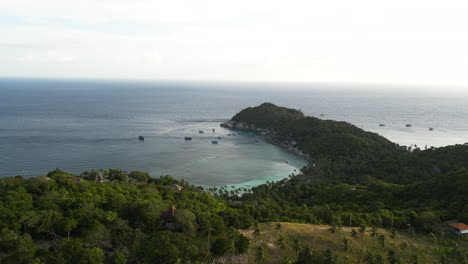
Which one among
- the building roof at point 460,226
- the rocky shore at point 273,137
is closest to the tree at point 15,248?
the building roof at point 460,226

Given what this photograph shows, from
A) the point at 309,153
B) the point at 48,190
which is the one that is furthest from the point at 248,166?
the point at 48,190

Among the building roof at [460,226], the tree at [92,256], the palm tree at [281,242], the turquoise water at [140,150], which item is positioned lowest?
the turquoise water at [140,150]

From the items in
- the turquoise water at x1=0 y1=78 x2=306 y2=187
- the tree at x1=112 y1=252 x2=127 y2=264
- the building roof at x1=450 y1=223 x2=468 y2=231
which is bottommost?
the turquoise water at x1=0 y1=78 x2=306 y2=187

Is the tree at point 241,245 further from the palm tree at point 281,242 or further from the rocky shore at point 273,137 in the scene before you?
the rocky shore at point 273,137

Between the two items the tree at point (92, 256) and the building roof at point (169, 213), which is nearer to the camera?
the tree at point (92, 256)

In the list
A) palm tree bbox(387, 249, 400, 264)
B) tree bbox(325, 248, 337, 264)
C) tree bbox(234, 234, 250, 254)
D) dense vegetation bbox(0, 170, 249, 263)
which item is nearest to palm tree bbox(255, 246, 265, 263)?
tree bbox(234, 234, 250, 254)

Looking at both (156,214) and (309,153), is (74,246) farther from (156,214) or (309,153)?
(309,153)

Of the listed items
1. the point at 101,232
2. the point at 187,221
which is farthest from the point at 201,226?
the point at 101,232

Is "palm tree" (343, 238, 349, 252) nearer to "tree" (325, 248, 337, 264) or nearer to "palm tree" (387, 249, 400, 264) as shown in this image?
"tree" (325, 248, 337, 264)

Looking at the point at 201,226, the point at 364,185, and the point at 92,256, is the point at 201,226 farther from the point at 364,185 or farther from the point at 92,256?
the point at 364,185
